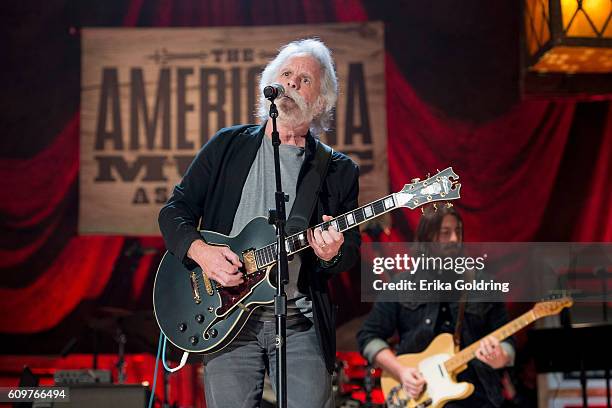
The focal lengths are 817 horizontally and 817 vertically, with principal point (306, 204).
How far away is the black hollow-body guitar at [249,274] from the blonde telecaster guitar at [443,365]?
1997 millimetres

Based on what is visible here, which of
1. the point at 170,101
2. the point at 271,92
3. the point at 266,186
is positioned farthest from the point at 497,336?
the point at 170,101

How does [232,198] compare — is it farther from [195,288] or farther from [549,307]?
[549,307]

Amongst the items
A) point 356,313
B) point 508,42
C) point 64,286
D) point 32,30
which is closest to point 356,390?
point 356,313

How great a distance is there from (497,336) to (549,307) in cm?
36

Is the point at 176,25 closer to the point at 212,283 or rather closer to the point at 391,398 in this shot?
the point at 391,398

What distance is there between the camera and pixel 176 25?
6.54 meters

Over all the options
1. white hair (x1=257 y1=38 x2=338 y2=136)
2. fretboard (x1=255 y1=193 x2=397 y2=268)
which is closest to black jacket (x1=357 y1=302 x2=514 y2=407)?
white hair (x1=257 y1=38 x2=338 y2=136)

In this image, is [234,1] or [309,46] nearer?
[309,46]

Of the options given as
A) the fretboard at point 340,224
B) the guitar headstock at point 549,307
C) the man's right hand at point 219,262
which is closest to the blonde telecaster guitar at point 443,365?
the guitar headstock at point 549,307

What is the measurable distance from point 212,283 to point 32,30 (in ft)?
14.0

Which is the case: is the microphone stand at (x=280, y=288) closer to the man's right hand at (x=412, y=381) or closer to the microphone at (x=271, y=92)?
the microphone at (x=271, y=92)

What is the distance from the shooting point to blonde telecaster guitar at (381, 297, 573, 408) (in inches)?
188

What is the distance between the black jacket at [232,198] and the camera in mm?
3064

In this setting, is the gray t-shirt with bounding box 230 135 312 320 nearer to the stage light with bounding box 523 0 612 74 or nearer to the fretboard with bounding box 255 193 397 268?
the fretboard with bounding box 255 193 397 268
